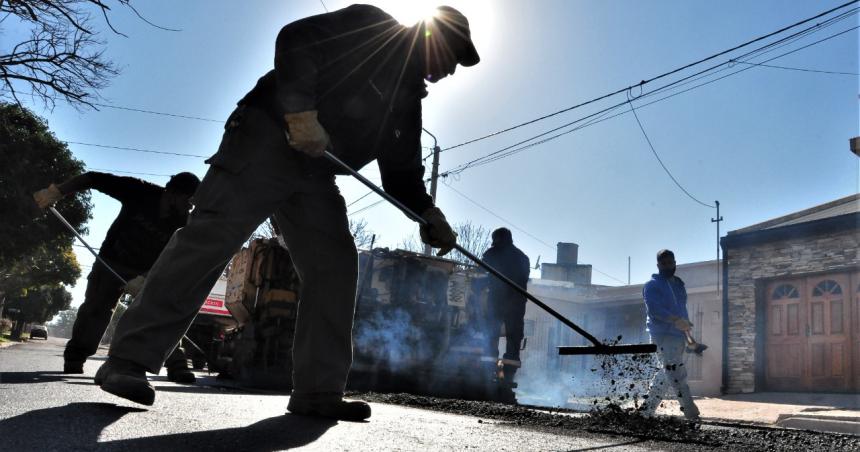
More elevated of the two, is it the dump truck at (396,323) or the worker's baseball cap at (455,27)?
the worker's baseball cap at (455,27)

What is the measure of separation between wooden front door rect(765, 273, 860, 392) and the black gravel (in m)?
12.4

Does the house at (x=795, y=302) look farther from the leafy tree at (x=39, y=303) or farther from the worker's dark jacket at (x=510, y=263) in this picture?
the leafy tree at (x=39, y=303)

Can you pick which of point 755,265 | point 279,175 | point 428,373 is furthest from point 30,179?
point 279,175

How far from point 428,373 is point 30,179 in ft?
67.9

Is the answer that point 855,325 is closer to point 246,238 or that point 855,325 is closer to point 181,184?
point 181,184

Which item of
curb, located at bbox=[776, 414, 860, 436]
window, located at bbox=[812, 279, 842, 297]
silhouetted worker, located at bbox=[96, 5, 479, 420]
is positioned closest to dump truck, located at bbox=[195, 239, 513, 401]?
curb, located at bbox=[776, 414, 860, 436]

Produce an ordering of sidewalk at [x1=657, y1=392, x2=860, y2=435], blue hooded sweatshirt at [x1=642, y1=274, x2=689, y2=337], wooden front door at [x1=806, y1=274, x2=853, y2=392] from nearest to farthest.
Result: sidewalk at [x1=657, y1=392, x2=860, y2=435] < blue hooded sweatshirt at [x1=642, y1=274, x2=689, y2=337] < wooden front door at [x1=806, y1=274, x2=853, y2=392]

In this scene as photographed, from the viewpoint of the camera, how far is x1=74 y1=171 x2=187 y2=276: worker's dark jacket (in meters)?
5.24

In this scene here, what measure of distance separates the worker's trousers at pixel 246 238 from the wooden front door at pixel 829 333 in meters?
14.7

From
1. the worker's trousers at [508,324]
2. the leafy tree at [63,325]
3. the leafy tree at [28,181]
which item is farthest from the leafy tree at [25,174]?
the leafy tree at [63,325]

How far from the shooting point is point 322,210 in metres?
2.78

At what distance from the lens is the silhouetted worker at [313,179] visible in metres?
2.38

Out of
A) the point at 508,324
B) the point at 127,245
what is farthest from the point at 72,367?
the point at 508,324

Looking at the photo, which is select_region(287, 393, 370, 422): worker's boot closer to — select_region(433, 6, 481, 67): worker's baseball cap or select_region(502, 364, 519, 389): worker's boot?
select_region(433, 6, 481, 67): worker's baseball cap
